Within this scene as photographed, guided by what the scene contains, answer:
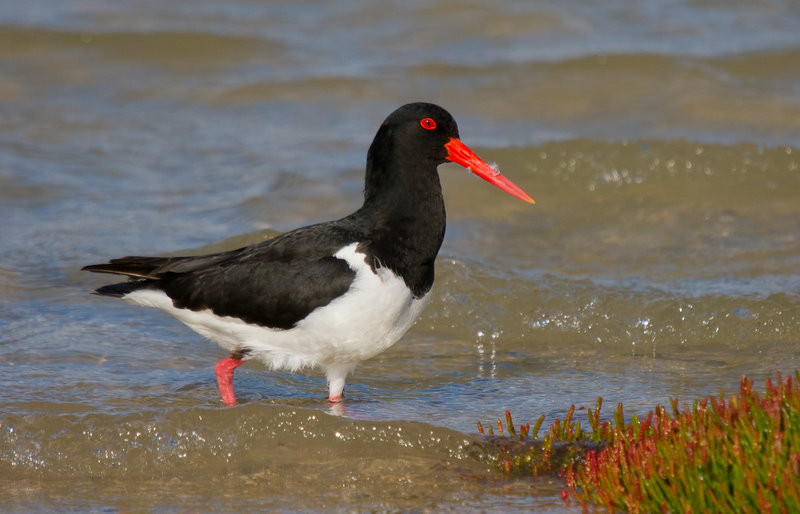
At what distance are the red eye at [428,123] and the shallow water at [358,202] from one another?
1831mm

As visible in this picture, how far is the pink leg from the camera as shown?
20.8ft

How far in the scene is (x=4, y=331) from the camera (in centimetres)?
778

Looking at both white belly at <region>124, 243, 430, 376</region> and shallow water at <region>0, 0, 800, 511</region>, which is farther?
white belly at <region>124, 243, 430, 376</region>

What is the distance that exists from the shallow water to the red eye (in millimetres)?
1831

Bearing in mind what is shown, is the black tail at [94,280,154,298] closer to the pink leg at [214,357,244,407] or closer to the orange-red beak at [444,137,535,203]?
the pink leg at [214,357,244,407]

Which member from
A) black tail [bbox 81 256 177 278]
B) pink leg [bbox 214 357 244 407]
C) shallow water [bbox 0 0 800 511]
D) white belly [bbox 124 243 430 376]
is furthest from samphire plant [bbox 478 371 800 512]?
black tail [bbox 81 256 177 278]

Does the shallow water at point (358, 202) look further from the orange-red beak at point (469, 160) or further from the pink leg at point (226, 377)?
the orange-red beak at point (469, 160)

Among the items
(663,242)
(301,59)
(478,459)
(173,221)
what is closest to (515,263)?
(663,242)

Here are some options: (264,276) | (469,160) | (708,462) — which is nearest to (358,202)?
(469,160)

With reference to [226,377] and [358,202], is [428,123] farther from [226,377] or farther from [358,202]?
[358,202]

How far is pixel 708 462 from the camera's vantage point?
430cm

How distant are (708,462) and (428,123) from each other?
297 cm

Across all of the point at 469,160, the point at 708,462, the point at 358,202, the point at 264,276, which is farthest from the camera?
the point at 358,202

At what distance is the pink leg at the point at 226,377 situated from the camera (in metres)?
6.33
